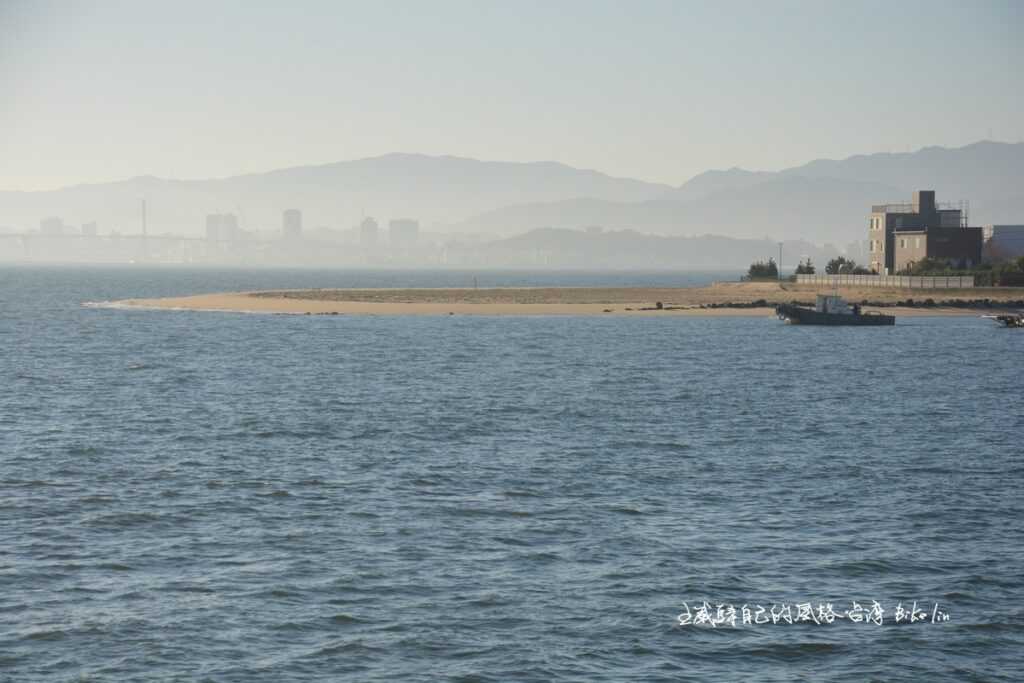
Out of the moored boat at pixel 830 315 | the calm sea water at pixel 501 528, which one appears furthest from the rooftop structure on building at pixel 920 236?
the calm sea water at pixel 501 528

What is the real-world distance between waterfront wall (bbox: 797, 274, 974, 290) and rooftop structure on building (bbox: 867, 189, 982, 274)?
26.0 ft

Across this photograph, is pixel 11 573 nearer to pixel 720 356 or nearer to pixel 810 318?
pixel 720 356

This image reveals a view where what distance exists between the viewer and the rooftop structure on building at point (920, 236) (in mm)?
150500

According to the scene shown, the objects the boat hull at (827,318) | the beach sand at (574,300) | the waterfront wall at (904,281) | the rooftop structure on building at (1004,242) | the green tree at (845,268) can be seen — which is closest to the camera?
the boat hull at (827,318)

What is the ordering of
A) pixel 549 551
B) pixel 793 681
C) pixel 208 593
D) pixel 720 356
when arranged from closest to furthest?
1. pixel 793 681
2. pixel 208 593
3. pixel 549 551
4. pixel 720 356

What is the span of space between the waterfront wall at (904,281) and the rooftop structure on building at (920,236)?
792cm

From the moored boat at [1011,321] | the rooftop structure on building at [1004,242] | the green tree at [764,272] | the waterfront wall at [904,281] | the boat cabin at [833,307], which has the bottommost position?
the moored boat at [1011,321]

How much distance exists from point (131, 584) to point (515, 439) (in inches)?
779

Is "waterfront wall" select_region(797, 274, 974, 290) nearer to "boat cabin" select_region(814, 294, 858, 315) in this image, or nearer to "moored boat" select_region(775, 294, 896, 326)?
"moored boat" select_region(775, 294, 896, 326)

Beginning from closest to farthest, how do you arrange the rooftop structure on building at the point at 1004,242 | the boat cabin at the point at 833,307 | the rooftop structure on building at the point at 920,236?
1. the boat cabin at the point at 833,307
2. the rooftop structure on building at the point at 920,236
3. the rooftop structure on building at the point at 1004,242

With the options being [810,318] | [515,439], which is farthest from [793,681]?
[810,318]

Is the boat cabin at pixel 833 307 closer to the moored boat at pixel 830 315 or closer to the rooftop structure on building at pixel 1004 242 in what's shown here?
the moored boat at pixel 830 315

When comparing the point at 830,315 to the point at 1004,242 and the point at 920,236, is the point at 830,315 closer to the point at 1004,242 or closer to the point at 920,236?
the point at 920,236

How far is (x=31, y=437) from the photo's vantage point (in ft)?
144
